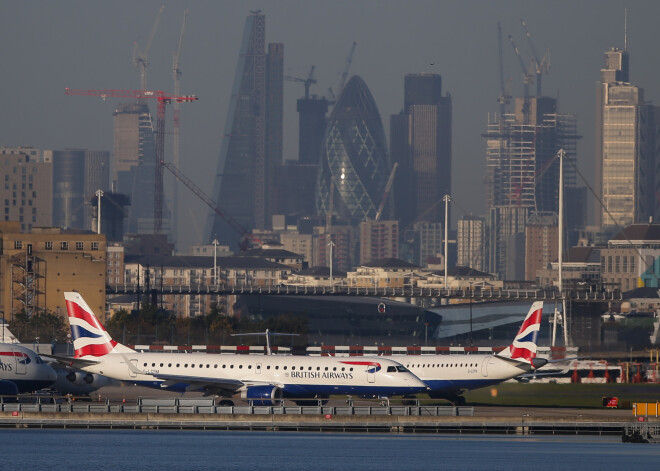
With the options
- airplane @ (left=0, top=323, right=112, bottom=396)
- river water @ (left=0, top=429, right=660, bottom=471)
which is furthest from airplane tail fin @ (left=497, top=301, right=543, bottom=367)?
airplane @ (left=0, top=323, right=112, bottom=396)

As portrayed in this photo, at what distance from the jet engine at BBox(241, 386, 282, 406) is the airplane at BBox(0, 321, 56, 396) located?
586 inches

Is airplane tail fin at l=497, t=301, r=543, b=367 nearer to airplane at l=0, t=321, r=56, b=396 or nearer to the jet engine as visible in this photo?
the jet engine

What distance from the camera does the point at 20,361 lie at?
107500 millimetres

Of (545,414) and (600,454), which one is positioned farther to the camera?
(545,414)

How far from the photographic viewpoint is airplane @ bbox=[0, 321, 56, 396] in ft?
348

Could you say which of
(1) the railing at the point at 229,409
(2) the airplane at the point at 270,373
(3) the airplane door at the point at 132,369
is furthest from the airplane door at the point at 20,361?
(1) the railing at the point at 229,409

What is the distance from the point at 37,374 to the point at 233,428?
1899cm

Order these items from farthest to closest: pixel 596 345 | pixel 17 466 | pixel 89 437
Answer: pixel 596 345 < pixel 89 437 < pixel 17 466

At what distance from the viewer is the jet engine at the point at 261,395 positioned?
105 metres

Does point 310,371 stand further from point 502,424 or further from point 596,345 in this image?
point 596,345

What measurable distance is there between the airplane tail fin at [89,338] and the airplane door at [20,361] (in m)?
5.65

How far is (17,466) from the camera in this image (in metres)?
83.0

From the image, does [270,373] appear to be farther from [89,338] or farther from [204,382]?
[89,338]

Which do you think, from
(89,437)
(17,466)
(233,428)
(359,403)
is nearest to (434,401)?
(359,403)
